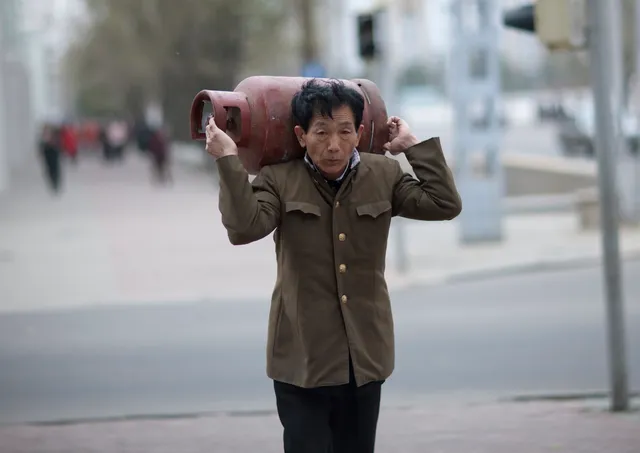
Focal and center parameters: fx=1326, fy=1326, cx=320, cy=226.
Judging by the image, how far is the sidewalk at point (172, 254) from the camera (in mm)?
14203

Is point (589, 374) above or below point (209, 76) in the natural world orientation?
below

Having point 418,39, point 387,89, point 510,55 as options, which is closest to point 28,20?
point 510,55

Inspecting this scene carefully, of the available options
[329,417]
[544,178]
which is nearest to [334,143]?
[329,417]

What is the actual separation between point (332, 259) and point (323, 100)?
0.51 meters

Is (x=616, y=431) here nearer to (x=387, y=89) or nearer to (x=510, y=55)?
(x=387, y=89)

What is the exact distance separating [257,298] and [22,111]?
52.8 meters

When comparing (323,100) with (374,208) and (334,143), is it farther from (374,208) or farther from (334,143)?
(374,208)

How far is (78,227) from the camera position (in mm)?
23062

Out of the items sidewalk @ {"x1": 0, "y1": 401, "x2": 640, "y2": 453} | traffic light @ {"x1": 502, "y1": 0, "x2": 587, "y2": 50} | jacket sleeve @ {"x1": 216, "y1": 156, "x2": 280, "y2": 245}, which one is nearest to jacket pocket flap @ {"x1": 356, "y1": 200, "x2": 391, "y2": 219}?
jacket sleeve @ {"x1": 216, "y1": 156, "x2": 280, "y2": 245}

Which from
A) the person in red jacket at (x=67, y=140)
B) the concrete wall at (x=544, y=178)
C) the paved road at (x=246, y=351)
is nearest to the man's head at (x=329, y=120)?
the paved road at (x=246, y=351)

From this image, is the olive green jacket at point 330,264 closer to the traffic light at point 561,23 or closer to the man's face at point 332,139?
the man's face at point 332,139

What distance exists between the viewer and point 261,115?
13.9ft

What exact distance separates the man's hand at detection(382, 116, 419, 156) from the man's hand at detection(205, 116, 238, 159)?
2.03 feet

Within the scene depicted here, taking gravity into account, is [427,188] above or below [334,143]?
below
